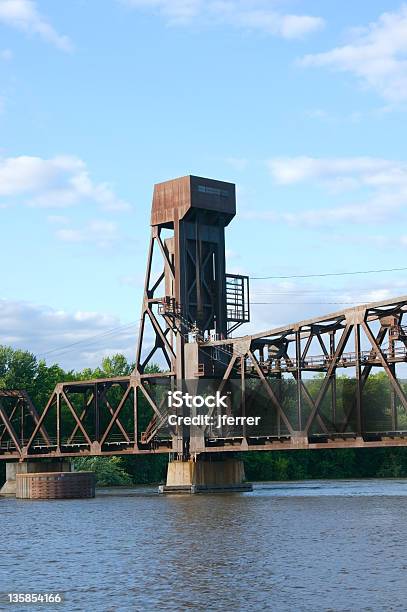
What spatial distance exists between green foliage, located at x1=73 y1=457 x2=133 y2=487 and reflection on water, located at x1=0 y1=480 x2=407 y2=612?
4938 centimetres

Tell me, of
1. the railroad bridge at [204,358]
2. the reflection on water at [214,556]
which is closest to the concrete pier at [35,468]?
the railroad bridge at [204,358]

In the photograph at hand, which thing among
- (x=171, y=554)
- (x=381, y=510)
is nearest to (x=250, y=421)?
(x=381, y=510)

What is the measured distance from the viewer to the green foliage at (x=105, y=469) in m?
125

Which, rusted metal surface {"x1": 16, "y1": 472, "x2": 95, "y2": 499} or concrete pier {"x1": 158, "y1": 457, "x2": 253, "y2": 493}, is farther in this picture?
rusted metal surface {"x1": 16, "y1": 472, "x2": 95, "y2": 499}

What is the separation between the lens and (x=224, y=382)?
293 feet

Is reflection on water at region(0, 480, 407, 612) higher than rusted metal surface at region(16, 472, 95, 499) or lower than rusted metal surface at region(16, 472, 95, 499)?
lower

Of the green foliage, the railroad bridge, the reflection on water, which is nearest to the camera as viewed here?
the reflection on water

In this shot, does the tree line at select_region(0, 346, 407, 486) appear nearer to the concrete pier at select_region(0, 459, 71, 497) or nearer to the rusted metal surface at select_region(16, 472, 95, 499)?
the concrete pier at select_region(0, 459, 71, 497)

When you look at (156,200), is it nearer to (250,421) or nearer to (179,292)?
(179,292)

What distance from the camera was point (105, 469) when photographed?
126500 millimetres

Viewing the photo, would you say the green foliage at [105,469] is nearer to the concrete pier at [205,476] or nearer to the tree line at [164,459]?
the tree line at [164,459]

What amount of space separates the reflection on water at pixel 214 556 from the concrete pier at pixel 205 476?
16712mm

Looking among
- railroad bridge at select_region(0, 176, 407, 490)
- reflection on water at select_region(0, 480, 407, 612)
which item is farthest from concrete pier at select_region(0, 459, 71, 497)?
reflection on water at select_region(0, 480, 407, 612)

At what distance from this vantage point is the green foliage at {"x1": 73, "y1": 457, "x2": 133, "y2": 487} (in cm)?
12506
